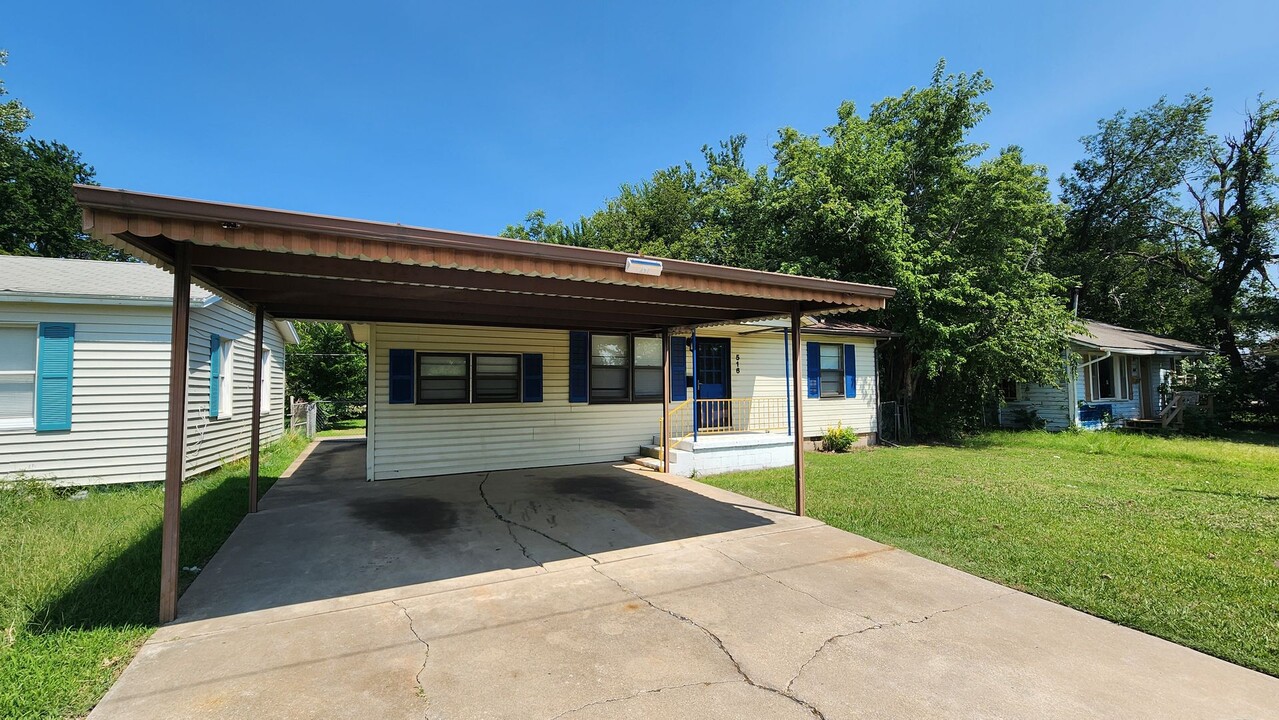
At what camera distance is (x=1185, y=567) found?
4.32 m

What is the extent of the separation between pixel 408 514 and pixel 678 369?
223 inches

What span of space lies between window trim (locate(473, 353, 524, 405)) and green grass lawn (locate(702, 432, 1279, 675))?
12.1ft

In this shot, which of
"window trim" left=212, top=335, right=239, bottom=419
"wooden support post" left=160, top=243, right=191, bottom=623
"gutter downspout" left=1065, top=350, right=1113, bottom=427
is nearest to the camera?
"wooden support post" left=160, top=243, right=191, bottom=623

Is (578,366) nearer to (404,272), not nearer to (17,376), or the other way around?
(404,272)

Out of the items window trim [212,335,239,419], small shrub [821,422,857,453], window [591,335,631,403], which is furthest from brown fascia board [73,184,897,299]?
small shrub [821,422,857,453]

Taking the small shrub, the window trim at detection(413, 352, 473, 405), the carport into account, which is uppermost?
the carport

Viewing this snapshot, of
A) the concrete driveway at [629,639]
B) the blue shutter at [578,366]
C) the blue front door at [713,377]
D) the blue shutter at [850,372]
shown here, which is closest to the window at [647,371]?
the blue front door at [713,377]

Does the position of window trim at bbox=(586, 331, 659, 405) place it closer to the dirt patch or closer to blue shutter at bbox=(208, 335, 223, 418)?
the dirt patch

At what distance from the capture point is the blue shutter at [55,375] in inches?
267

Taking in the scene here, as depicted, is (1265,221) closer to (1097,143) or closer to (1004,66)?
(1097,143)

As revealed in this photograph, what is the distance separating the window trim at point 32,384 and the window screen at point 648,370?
8425 mm

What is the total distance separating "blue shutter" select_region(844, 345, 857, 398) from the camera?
12703 millimetres

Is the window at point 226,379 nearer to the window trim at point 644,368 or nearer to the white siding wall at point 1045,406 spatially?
Result: the window trim at point 644,368

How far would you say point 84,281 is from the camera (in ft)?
24.8
